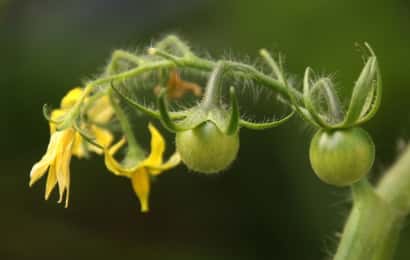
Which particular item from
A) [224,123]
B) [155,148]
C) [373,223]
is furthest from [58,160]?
[373,223]

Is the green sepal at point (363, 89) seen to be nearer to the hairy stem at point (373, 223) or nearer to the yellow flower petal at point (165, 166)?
the hairy stem at point (373, 223)

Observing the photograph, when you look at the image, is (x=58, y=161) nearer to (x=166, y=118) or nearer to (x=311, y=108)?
(x=166, y=118)

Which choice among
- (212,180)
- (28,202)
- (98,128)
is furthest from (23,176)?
(98,128)

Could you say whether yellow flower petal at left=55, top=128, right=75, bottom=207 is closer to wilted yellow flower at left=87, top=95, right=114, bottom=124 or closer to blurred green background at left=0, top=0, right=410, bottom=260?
wilted yellow flower at left=87, top=95, right=114, bottom=124

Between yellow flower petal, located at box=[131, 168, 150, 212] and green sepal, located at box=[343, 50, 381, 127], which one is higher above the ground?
green sepal, located at box=[343, 50, 381, 127]

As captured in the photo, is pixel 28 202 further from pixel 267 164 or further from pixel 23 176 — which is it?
pixel 267 164

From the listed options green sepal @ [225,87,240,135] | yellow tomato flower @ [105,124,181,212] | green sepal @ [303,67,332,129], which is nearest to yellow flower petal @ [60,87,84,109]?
yellow tomato flower @ [105,124,181,212]

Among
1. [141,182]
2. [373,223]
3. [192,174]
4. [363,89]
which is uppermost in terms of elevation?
[192,174]
